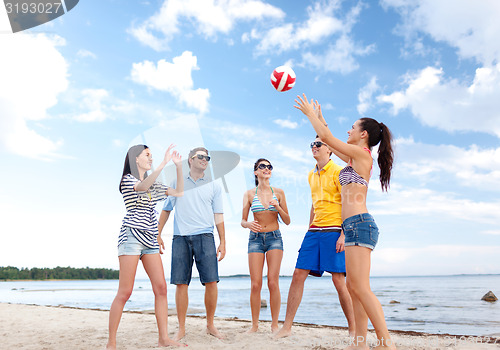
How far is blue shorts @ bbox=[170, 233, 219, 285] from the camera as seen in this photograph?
5.62 meters

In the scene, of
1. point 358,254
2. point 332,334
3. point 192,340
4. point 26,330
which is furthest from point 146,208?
point 26,330

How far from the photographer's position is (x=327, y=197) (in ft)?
17.7

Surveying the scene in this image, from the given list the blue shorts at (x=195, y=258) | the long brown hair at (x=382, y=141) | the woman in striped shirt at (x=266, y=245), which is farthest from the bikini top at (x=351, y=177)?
the blue shorts at (x=195, y=258)

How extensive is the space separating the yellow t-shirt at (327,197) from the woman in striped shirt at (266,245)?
751 mm

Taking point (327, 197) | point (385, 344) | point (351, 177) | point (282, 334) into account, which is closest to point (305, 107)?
point (351, 177)

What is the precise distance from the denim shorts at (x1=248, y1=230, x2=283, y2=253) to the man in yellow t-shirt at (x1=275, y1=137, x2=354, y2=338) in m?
0.52

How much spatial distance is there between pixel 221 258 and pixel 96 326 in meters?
3.52

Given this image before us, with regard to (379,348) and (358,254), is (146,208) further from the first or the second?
(379,348)

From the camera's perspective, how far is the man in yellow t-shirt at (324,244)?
5.30 meters

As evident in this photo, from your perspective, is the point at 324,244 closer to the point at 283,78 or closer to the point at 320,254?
the point at 320,254

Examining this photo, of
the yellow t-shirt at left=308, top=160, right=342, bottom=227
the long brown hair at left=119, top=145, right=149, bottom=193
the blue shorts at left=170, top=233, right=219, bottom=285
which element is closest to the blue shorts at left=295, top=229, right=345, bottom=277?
the yellow t-shirt at left=308, top=160, right=342, bottom=227

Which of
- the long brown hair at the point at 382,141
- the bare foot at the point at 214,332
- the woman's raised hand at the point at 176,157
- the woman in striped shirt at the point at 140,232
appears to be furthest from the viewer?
the bare foot at the point at 214,332

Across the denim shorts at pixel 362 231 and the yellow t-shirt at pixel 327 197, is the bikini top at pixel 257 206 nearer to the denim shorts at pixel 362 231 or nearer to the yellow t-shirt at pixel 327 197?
the yellow t-shirt at pixel 327 197

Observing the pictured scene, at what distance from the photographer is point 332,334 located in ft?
20.7
